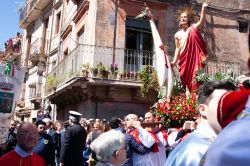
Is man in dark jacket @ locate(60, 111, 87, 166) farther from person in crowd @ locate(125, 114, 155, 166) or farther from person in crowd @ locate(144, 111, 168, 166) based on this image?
person in crowd @ locate(125, 114, 155, 166)

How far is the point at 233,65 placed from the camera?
50.2 feet

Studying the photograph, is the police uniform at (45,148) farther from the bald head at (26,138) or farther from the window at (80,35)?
the window at (80,35)

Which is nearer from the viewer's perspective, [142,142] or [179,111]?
[142,142]

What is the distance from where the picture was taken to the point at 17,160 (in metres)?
3.80

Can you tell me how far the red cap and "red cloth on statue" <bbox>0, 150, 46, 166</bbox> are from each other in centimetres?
280

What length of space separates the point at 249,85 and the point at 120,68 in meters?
12.4

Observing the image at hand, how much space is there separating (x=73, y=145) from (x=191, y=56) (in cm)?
309

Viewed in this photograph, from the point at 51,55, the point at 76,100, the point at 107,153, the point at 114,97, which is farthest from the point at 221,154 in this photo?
the point at 51,55

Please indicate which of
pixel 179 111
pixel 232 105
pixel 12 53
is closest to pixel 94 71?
pixel 179 111

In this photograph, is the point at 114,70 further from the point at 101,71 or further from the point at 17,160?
the point at 17,160

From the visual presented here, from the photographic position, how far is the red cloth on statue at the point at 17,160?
3.73m

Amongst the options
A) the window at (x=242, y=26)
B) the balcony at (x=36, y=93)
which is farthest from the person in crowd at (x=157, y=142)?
the balcony at (x=36, y=93)

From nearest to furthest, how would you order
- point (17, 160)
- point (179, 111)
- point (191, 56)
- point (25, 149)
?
point (17, 160) < point (25, 149) < point (179, 111) < point (191, 56)

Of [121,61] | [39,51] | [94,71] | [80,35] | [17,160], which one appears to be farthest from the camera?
[39,51]
